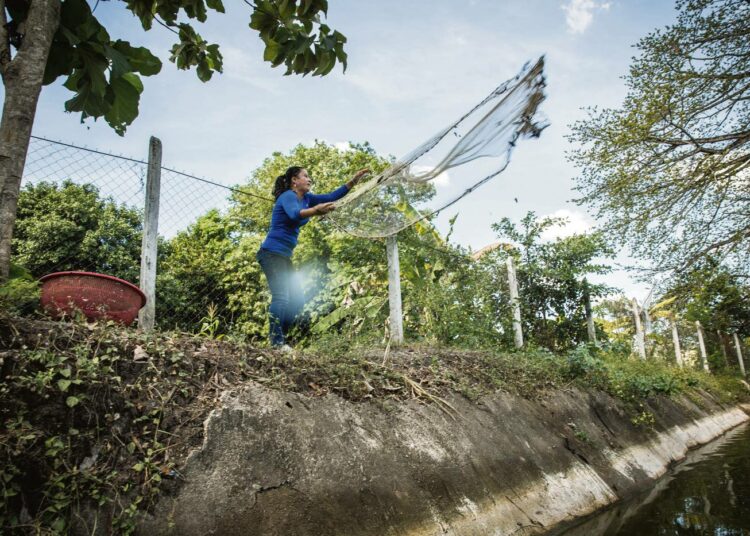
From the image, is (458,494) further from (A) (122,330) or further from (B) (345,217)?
(B) (345,217)

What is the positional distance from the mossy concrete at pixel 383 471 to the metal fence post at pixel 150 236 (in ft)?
4.24

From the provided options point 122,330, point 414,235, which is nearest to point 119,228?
point 414,235

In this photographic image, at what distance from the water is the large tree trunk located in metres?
Answer: 3.58

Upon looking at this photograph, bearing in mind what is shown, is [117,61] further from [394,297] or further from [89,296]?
[394,297]

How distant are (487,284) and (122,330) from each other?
608 centimetres

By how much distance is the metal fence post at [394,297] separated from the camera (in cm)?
461

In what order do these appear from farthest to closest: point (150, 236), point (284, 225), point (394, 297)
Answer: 1. point (394, 297)
2. point (284, 225)
3. point (150, 236)

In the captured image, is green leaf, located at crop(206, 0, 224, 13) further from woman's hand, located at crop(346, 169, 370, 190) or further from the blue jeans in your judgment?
woman's hand, located at crop(346, 169, 370, 190)

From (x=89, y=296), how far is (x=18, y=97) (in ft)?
3.89

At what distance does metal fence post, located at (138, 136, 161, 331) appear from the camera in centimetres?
311

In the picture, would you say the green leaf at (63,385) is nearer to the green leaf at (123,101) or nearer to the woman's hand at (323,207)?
the green leaf at (123,101)

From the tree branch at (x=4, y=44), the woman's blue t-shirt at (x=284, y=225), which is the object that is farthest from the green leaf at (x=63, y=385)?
the woman's blue t-shirt at (x=284, y=225)

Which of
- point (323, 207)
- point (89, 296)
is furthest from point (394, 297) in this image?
point (89, 296)

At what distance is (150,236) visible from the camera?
3305mm
